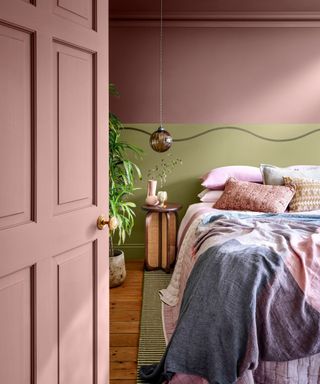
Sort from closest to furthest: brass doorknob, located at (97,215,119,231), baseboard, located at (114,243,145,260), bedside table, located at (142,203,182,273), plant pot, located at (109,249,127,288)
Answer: brass doorknob, located at (97,215,119,231), plant pot, located at (109,249,127,288), bedside table, located at (142,203,182,273), baseboard, located at (114,243,145,260)

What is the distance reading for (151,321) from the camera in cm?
287

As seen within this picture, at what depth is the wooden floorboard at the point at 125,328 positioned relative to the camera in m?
2.20

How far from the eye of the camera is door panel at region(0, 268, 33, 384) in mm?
1154

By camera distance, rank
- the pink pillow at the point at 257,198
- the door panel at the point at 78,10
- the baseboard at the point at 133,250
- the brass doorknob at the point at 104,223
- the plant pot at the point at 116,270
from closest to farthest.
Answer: the door panel at the point at 78,10, the brass doorknob at the point at 104,223, the pink pillow at the point at 257,198, the plant pot at the point at 116,270, the baseboard at the point at 133,250

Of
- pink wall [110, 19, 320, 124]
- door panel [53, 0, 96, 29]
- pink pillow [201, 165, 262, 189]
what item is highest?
pink wall [110, 19, 320, 124]

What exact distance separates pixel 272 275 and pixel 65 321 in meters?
1.02

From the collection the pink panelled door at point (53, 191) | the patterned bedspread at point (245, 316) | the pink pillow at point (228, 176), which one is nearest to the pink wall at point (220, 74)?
the pink pillow at point (228, 176)

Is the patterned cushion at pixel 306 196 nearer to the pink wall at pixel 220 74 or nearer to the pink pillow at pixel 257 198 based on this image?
the pink pillow at pixel 257 198

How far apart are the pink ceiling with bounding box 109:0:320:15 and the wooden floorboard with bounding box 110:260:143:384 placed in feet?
8.69

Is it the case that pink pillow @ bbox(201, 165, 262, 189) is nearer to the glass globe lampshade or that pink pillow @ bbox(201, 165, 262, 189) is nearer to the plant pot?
the glass globe lampshade

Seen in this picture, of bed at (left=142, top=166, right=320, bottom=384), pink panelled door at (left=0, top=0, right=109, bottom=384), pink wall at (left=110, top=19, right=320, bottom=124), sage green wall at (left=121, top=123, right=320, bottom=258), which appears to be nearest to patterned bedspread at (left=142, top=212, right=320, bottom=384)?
bed at (left=142, top=166, right=320, bottom=384)

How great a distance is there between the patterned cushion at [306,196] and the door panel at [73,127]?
2360 millimetres

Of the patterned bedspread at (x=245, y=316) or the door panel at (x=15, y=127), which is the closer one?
the door panel at (x=15, y=127)

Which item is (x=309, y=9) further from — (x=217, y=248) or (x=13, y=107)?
(x=13, y=107)
